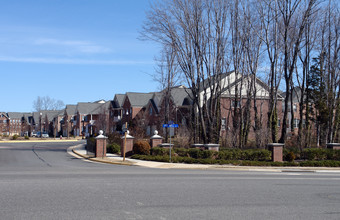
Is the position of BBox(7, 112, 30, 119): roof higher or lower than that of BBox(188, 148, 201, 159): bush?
higher

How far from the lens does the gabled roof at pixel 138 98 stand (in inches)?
2603

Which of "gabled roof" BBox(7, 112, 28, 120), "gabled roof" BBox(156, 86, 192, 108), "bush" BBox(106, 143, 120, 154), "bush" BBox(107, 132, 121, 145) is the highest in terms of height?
"gabled roof" BBox(156, 86, 192, 108)

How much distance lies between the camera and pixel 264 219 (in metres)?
8.39

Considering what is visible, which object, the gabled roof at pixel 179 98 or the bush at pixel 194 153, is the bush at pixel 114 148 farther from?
the gabled roof at pixel 179 98

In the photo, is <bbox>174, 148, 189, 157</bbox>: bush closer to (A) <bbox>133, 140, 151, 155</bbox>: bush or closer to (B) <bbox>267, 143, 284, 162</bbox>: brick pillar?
(A) <bbox>133, 140, 151, 155</bbox>: bush

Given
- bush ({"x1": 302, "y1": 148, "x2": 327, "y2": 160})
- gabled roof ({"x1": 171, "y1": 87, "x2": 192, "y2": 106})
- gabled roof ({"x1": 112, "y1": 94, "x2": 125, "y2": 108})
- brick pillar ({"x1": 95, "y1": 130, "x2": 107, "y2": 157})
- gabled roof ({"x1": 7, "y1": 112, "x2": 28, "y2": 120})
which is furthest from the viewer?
gabled roof ({"x1": 7, "y1": 112, "x2": 28, "y2": 120})

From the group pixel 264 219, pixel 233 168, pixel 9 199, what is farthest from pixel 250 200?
pixel 233 168

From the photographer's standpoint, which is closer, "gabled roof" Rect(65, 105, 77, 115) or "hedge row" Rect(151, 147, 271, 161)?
"hedge row" Rect(151, 147, 271, 161)

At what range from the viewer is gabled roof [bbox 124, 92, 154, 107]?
66125 mm

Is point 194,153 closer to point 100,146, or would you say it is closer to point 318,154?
point 100,146

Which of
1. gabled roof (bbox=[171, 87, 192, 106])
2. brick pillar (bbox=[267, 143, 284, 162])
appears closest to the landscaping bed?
brick pillar (bbox=[267, 143, 284, 162])

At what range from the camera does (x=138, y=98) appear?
67.4m

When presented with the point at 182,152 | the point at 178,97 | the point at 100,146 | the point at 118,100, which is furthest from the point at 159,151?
the point at 118,100

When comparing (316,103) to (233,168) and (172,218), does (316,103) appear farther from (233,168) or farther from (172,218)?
(172,218)
